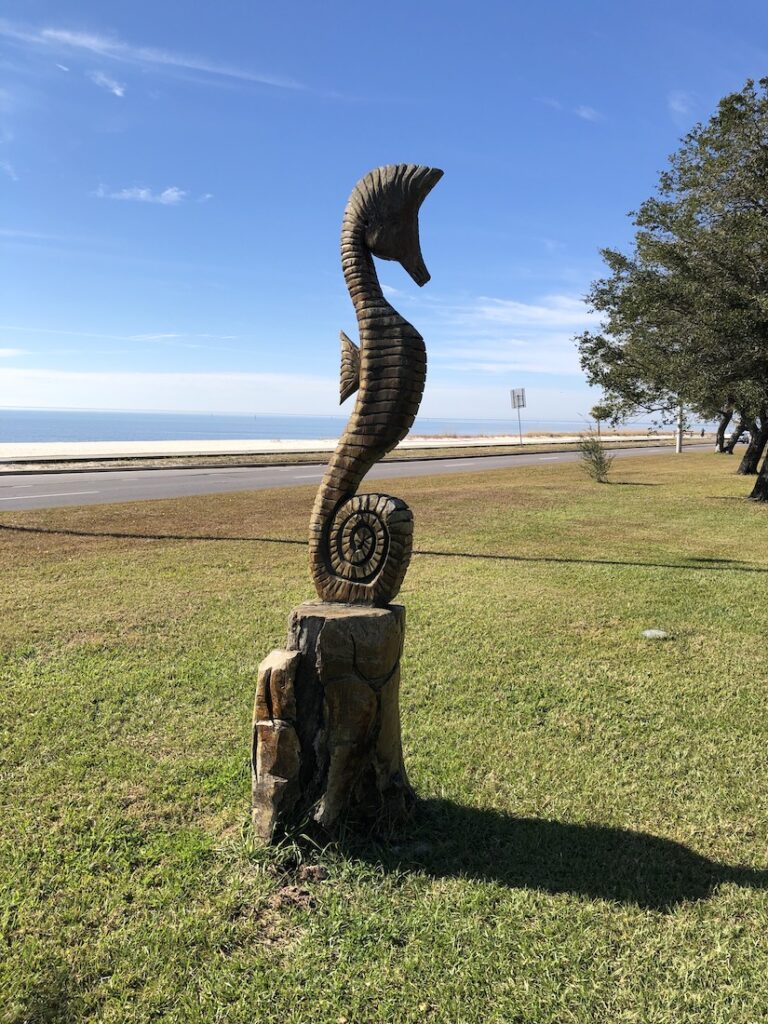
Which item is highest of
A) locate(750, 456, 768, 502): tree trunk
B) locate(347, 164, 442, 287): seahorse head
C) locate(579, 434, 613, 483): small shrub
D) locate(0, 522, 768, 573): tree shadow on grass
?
locate(347, 164, 442, 287): seahorse head

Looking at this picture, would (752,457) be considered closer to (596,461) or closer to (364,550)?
(596,461)

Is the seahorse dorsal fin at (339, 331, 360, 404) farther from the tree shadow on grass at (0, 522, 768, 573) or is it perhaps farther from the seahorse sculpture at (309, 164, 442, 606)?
the tree shadow on grass at (0, 522, 768, 573)

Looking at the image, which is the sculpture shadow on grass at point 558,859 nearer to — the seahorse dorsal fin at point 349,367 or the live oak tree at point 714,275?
the seahorse dorsal fin at point 349,367

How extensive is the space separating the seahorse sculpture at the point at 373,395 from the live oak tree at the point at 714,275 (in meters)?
11.5

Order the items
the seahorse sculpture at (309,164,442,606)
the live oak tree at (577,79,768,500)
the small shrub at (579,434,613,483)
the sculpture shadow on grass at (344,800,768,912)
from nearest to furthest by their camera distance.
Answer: the sculpture shadow on grass at (344,800,768,912)
the seahorse sculpture at (309,164,442,606)
the live oak tree at (577,79,768,500)
the small shrub at (579,434,613,483)

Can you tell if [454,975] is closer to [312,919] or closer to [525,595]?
[312,919]

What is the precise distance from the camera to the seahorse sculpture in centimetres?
326

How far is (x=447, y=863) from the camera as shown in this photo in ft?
10.5

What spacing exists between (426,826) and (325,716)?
33.6 inches

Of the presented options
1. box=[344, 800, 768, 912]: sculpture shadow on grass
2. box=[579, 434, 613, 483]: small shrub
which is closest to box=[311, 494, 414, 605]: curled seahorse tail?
box=[344, 800, 768, 912]: sculpture shadow on grass

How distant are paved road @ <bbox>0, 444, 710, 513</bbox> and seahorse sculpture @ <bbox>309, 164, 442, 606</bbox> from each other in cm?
1183

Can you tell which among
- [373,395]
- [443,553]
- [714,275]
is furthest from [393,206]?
[714,275]

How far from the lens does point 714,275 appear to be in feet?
44.7

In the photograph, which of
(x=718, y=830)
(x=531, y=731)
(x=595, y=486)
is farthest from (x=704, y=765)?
(x=595, y=486)
